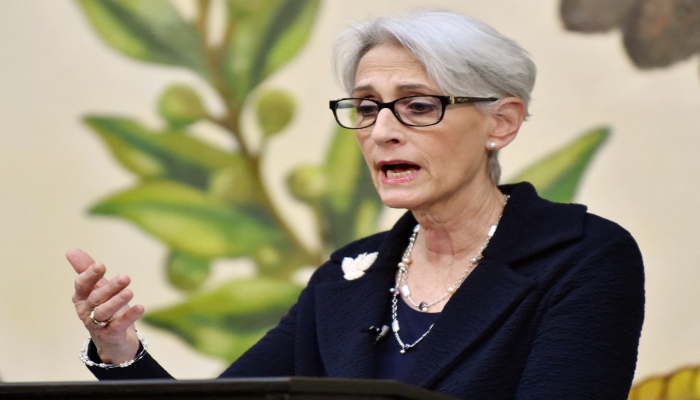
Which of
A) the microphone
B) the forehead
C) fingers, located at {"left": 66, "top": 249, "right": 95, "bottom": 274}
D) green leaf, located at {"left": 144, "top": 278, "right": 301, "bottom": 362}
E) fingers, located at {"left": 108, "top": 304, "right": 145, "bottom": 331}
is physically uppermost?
the forehead

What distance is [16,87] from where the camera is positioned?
3.69 meters

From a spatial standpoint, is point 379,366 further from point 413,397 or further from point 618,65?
point 618,65

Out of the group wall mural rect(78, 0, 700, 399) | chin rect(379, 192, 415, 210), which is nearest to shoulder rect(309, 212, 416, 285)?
chin rect(379, 192, 415, 210)

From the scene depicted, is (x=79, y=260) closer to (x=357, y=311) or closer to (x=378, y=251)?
(x=357, y=311)

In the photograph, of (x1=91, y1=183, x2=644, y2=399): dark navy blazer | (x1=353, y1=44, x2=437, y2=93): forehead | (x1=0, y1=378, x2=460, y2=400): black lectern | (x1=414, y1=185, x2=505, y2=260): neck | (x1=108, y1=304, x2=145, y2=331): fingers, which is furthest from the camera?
(x1=414, y1=185, x2=505, y2=260): neck

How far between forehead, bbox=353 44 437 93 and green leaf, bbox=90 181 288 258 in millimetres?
1265

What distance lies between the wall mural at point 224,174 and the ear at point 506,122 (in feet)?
3.73

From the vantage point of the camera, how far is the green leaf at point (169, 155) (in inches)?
144

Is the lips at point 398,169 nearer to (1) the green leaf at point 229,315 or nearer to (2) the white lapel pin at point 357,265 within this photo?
(2) the white lapel pin at point 357,265

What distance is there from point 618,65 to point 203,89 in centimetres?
138

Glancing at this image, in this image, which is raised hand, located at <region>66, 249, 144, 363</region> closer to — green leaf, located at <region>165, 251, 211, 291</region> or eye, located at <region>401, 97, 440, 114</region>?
eye, located at <region>401, 97, 440, 114</region>

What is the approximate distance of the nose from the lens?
2.34 metres

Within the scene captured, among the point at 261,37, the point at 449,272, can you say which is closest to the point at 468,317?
the point at 449,272

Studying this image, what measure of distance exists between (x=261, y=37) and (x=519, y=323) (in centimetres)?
186
